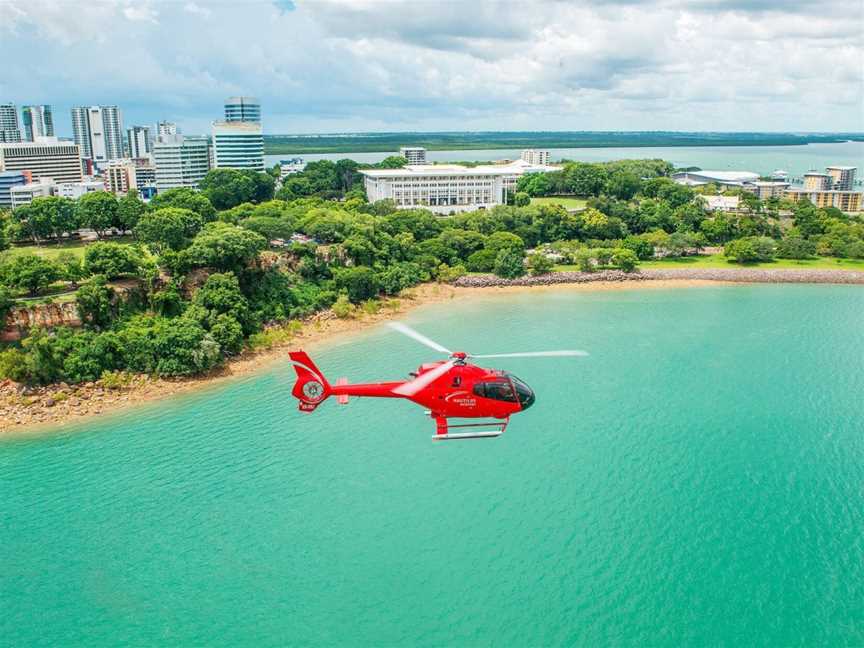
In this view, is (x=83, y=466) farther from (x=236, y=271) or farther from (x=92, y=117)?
(x=92, y=117)

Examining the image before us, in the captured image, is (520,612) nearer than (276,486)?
Yes

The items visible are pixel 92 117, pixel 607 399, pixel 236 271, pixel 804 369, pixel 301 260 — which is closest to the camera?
pixel 607 399

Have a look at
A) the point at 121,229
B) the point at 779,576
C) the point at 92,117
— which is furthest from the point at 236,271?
the point at 92,117

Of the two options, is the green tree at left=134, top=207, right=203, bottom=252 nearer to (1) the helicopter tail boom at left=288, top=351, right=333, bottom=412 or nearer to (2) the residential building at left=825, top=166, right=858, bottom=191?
(1) the helicopter tail boom at left=288, top=351, right=333, bottom=412

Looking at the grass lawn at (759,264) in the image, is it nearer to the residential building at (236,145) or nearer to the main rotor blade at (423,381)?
the main rotor blade at (423,381)

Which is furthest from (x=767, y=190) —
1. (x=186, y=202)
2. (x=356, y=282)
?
(x=186, y=202)

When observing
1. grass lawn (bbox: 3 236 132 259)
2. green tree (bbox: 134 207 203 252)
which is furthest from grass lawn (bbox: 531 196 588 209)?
grass lawn (bbox: 3 236 132 259)
